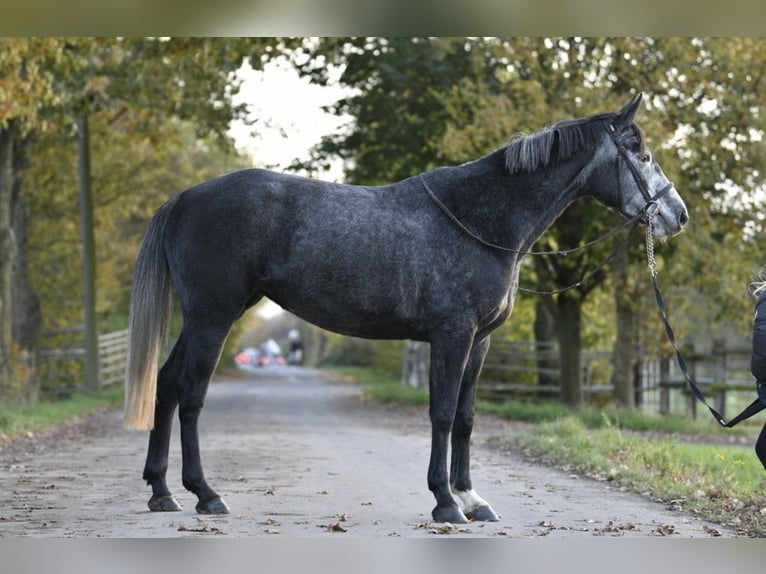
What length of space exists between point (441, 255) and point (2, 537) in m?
3.33

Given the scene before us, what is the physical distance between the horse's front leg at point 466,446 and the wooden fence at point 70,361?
18.2 m

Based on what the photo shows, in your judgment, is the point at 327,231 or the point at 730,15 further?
the point at 730,15

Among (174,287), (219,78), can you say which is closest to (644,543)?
(174,287)

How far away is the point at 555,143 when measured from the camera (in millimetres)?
8156

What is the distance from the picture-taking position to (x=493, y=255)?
26.3 feet

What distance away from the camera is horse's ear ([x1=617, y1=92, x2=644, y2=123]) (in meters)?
7.91

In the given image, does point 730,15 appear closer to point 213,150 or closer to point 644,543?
point 644,543

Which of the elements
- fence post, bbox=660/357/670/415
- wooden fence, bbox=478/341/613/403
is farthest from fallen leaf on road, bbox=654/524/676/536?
fence post, bbox=660/357/670/415

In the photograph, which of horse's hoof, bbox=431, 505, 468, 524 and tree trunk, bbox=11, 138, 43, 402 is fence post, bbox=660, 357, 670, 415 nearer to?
tree trunk, bbox=11, 138, 43, 402

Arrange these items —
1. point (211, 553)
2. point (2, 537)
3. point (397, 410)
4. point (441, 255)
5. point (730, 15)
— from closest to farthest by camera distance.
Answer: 1. point (211, 553)
2. point (2, 537)
3. point (441, 255)
4. point (730, 15)
5. point (397, 410)

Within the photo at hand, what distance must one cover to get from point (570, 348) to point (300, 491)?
12.7 metres

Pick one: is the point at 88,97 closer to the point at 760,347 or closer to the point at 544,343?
the point at 544,343

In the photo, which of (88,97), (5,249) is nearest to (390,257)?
(88,97)

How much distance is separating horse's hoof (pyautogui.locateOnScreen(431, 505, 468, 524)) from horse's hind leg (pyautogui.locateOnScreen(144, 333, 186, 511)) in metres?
→ 1.86
